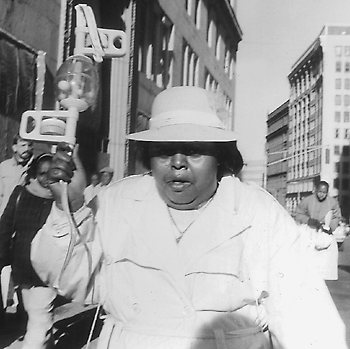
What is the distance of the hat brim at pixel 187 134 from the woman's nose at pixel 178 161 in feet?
0.09

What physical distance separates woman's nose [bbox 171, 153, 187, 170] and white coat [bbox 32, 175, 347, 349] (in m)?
0.06

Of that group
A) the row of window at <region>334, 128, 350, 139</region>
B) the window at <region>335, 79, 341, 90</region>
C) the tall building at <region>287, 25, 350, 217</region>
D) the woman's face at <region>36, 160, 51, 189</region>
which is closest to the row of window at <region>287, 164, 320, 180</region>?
the tall building at <region>287, 25, 350, 217</region>

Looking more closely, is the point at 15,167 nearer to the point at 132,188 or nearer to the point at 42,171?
the point at 42,171

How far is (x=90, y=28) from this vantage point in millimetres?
1060

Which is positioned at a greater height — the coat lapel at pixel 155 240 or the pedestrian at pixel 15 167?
the pedestrian at pixel 15 167

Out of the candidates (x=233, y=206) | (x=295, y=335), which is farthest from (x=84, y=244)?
(x=295, y=335)

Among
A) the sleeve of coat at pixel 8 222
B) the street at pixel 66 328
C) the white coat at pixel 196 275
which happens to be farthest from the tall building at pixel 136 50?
the street at pixel 66 328

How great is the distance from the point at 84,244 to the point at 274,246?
275 mm

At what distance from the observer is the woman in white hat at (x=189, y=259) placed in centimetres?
82

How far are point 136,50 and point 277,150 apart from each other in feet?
1.59

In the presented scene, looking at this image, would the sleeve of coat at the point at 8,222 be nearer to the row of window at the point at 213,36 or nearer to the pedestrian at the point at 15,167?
the pedestrian at the point at 15,167

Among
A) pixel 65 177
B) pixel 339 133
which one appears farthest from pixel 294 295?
pixel 339 133

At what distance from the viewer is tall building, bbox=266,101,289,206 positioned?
57.5 inches

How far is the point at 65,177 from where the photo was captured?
2.56ft
